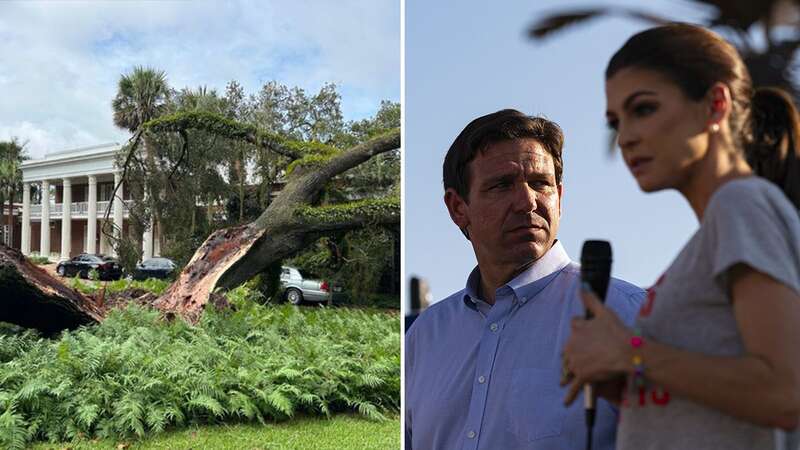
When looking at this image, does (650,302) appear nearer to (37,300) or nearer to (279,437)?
(279,437)

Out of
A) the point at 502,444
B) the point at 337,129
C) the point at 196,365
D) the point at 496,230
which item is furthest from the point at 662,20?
the point at 337,129

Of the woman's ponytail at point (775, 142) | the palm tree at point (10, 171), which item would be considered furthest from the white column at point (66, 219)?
the woman's ponytail at point (775, 142)

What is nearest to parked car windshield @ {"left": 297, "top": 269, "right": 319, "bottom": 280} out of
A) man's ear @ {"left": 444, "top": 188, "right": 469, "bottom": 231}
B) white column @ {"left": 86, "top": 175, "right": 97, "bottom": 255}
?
white column @ {"left": 86, "top": 175, "right": 97, "bottom": 255}

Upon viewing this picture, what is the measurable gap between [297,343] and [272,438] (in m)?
1.36

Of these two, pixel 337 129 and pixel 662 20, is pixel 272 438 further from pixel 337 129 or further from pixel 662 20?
pixel 662 20

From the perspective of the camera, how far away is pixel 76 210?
7277 mm

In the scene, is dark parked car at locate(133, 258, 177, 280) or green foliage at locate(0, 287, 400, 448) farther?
dark parked car at locate(133, 258, 177, 280)

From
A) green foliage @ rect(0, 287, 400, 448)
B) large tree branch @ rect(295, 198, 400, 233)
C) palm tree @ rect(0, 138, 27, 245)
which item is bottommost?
green foliage @ rect(0, 287, 400, 448)

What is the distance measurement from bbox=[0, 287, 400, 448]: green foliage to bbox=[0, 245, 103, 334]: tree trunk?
0.13 metres

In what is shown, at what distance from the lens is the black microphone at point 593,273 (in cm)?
95

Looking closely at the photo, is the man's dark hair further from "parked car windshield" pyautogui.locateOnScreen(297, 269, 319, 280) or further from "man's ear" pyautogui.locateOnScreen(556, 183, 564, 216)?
"parked car windshield" pyautogui.locateOnScreen(297, 269, 319, 280)

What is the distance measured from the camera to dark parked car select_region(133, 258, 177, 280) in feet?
23.8

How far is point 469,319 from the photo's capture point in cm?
183

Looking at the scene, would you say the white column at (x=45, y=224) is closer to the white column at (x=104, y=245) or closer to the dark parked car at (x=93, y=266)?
the dark parked car at (x=93, y=266)
